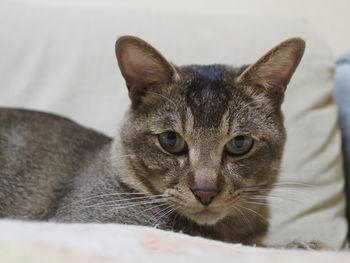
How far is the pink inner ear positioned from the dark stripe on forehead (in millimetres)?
83

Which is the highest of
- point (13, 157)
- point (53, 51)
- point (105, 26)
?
point (105, 26)

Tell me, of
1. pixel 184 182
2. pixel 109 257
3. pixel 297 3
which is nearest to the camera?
pixel 109 257

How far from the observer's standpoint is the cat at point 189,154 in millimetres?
1082

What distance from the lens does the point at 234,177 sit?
1086 mm

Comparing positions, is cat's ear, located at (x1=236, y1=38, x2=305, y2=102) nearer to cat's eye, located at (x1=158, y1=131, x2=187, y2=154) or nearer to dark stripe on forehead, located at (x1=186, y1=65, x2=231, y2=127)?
dark stripe on forehead, located at (x1=186, y1=65, x2=231, y2=127)

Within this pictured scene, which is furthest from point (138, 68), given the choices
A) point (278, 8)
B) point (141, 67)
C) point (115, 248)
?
point (278, 8)

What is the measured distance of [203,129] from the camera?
109 centimetres

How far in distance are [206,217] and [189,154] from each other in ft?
0.44

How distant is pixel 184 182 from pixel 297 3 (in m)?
1.14

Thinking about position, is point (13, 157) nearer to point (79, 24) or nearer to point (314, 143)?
point (79, 24)

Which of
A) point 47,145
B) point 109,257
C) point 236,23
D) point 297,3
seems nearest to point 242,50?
point 236,23

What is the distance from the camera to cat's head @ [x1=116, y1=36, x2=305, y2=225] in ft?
3.51

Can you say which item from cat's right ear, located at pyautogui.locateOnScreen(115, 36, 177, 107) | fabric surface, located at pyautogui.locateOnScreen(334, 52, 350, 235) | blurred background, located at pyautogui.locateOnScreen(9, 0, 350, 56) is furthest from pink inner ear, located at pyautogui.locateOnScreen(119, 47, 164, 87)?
fabric surface, located at pyautogui.locateOnScreen(334, 52, 350, 235)

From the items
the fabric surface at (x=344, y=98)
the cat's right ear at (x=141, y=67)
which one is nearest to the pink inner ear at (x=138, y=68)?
the cat's right ear at (x=141, y=67)
